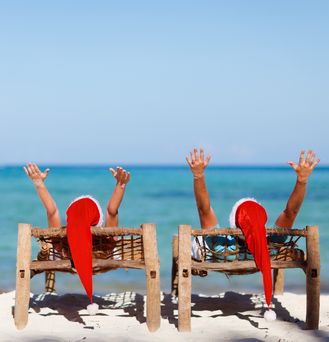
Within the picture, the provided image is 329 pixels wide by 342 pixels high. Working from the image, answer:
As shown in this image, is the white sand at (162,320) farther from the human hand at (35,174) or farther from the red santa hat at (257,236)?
the human hand at (35,174)

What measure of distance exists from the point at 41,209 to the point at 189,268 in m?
19.5

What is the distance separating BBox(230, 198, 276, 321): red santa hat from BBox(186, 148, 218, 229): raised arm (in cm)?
29

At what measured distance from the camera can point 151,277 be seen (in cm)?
560

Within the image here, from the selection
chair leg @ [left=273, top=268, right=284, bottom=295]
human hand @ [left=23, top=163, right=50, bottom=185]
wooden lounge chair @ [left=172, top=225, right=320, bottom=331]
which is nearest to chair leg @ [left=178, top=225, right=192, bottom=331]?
wooden lounge chair @ [left=172, top=225, right=320, bottom=331]

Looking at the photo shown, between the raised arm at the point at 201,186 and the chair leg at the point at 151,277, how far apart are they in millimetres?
526

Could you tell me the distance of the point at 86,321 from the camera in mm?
6066

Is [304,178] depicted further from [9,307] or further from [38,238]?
[9,307]

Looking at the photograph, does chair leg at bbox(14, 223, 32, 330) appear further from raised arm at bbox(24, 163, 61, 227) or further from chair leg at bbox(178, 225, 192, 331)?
chair leg at bbox(178, 225, 192, 331)

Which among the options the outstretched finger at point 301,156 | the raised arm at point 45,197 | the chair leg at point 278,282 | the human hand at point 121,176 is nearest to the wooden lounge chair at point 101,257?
the raised arm at point 45,197

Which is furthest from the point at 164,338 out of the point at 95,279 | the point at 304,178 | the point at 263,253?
the point at 95,279

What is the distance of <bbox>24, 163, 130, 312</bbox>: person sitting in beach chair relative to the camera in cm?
565

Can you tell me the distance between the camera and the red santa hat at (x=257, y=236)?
560cm

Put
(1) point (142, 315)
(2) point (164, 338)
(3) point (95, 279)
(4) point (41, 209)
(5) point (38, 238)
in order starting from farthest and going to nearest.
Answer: (4) point (41, 209) < (3) point (95, 279) < (1) point (142, 315) < (5) point (38, 238) < (2) point (164, 338)

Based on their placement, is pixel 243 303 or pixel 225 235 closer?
pixel 225 235
